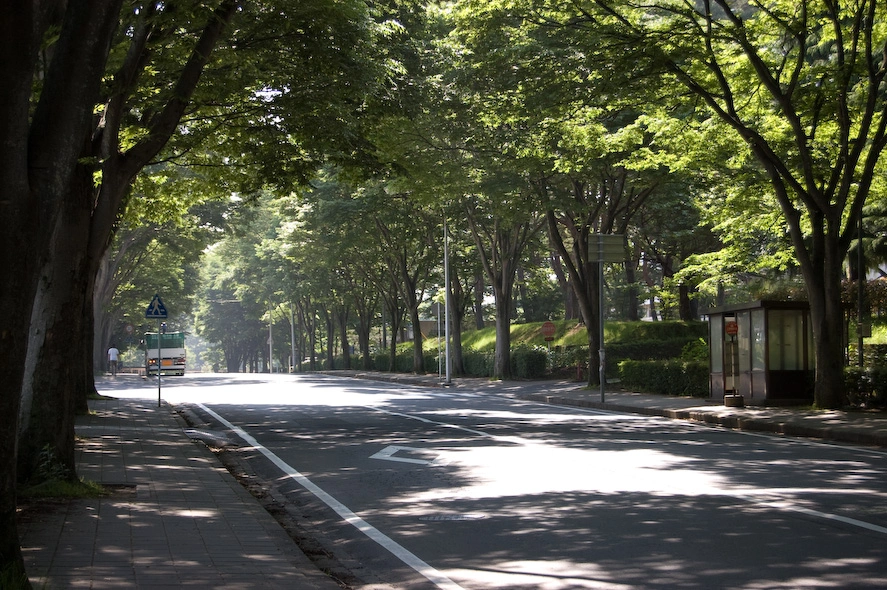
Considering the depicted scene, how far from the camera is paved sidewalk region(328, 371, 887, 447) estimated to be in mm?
16484

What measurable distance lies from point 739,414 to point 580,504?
11964 millimetres

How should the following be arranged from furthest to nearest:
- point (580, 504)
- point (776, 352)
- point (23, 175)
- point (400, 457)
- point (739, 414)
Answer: point (776, 352) < point (739, 414) < point (400, 457) < point (580, 504) < point (23, 175)

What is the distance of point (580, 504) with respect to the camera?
9.47 m

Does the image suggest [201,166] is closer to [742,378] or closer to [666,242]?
[742,378]

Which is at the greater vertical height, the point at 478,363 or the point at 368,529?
the point at 478,363

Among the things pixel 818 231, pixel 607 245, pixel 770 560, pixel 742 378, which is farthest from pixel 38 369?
pixel 607 245

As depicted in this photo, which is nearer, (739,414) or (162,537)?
(162,537)

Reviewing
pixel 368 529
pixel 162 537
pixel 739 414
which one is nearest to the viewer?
pixel 162 537

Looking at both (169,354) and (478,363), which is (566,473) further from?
(169,354)

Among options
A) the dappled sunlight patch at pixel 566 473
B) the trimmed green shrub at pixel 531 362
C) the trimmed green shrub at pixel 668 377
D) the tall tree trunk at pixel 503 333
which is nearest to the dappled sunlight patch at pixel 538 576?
the dappled sunlight patch at pixel 566 473

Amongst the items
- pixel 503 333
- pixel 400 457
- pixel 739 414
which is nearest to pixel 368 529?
pixel 400 457

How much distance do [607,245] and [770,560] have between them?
21.6 metres

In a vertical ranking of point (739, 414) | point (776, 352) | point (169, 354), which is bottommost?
point (739, 414)

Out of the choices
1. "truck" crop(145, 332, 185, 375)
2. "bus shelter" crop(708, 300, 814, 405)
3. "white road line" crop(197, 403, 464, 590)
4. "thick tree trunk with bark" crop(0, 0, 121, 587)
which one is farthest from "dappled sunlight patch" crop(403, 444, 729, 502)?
"truck" crop(145, 332, 185, 375)
